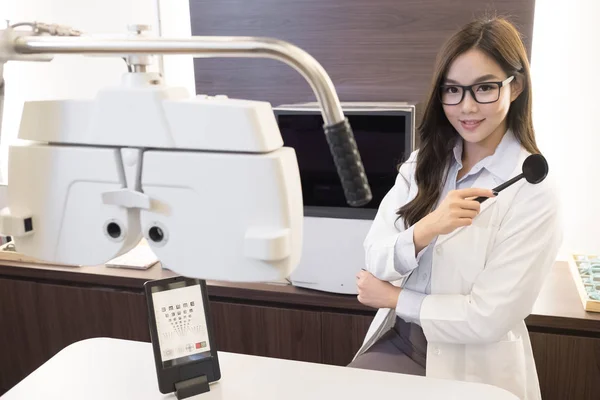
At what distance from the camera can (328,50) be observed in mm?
2072

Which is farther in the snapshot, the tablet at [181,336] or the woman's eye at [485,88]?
the woman's eye at [485,88]

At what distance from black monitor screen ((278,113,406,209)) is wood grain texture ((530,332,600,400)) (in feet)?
2.11

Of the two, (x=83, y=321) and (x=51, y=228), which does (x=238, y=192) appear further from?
(x=83, y=321)

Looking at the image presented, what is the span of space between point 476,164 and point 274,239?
0.97 metres

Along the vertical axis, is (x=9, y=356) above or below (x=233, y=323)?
below

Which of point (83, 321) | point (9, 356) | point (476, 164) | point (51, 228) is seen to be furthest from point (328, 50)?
point (9, 356)

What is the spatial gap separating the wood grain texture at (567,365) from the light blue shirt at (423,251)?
44cm

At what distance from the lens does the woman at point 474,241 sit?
139cm

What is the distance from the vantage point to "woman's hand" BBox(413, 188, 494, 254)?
1350 millimetres

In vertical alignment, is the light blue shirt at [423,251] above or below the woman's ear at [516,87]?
below

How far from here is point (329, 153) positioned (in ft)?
5.95

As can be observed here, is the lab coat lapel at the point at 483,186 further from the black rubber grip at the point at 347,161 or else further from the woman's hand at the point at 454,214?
the black rubber grip at the point at 347,161

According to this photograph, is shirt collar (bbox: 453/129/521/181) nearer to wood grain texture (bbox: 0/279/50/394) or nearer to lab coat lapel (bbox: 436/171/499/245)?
lab coat lapel (bbox: 436/171/499/245)

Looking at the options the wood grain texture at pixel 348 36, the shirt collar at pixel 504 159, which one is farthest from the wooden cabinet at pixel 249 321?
the wood grain texture at pixel 348 36
